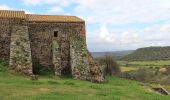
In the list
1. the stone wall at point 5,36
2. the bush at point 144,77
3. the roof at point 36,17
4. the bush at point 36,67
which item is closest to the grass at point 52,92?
the stone wall at point 5,36

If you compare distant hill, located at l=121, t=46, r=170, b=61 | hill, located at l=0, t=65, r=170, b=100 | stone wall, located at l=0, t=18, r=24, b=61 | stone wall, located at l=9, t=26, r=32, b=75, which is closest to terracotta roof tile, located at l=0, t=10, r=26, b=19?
stone wall, located at l=0, t=18, r=24, b=61

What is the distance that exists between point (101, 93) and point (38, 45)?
9372mm

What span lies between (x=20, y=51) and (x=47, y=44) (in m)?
3.04

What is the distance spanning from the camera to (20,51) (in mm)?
24656

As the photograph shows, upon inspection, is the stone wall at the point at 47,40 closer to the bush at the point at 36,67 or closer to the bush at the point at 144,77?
the bush at the point at 36,67

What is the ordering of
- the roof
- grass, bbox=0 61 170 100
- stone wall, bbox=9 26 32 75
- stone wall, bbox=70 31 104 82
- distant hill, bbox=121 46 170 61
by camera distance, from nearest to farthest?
1. grass, bbox=0 61 170 100
2. stone wall, bbox=9 26 32 75
3. stone wall, bbox=70 31 104 82
4. the roof
5. distant hill, bbox=121 46 170 61

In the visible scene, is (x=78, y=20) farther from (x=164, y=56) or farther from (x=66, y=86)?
(x=164, y=56)

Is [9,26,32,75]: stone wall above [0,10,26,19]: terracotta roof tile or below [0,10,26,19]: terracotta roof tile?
below

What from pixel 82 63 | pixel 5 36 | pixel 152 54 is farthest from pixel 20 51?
pixel 152 54

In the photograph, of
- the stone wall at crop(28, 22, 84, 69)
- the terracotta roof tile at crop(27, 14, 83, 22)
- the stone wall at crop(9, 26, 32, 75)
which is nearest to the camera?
the stone wall at crop(9, 26, 32, 75)

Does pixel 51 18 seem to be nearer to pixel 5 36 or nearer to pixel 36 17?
pixel 36 17

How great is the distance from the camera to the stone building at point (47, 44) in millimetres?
24781

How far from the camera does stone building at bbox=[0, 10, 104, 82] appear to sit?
81.3 feet

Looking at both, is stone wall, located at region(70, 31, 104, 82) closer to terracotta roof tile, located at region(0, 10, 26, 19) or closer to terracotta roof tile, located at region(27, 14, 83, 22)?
terracotta roof tile, located at region(27, 14, 83, 22)
